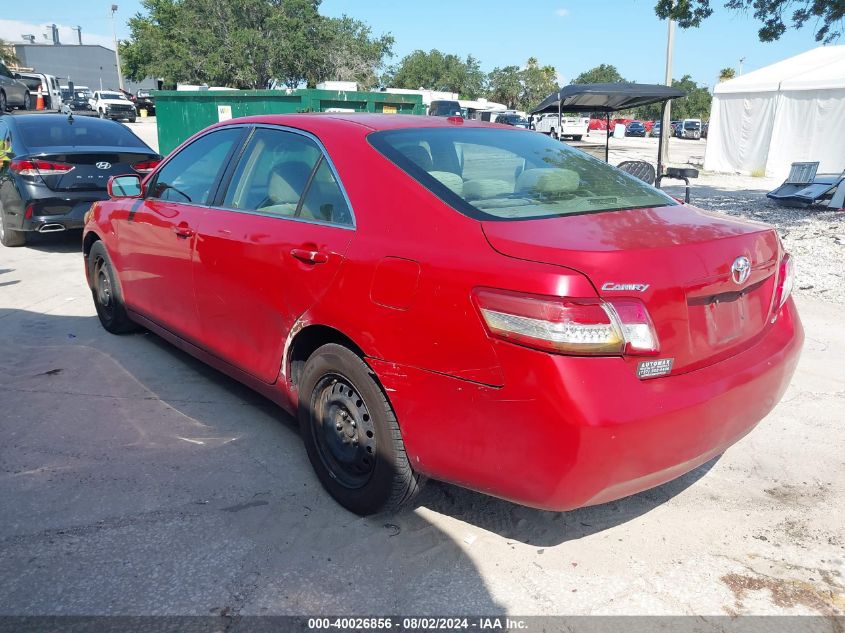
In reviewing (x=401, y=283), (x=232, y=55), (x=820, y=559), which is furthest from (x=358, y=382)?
(x=232, y=55)

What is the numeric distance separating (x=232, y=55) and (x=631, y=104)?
121ft

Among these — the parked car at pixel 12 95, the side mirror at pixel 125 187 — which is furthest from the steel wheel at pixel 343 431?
the parked car at pixel 12 95

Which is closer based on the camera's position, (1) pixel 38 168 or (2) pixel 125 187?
(2) pixel 125 187

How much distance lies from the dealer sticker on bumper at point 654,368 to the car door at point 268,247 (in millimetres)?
1261

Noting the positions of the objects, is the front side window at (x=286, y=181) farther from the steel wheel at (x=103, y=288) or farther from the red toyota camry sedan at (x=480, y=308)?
the steel wheel at (x=103, y=288)

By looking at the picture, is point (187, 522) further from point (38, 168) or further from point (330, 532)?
point (38, 168)

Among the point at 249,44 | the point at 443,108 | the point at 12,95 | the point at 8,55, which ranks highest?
the point at 8,55

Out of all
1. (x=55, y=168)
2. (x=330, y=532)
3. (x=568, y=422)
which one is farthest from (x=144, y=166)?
(x=568, y=422)

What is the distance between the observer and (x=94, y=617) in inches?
96.3

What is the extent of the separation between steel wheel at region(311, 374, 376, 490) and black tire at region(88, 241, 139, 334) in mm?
2689

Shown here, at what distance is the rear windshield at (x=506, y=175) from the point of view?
284cm

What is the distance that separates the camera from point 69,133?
8625 millimetres

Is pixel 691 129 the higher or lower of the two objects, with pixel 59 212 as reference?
higher

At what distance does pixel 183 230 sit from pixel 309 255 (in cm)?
131
